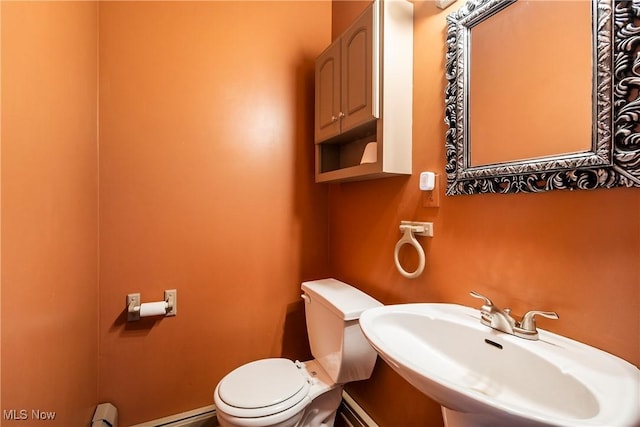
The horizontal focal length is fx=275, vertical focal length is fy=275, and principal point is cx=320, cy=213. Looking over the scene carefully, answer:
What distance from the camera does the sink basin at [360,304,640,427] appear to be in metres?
0.50

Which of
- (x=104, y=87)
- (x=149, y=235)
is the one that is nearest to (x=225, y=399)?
(x=149, y=235)

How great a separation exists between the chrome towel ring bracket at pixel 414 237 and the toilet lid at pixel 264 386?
0.69 metres

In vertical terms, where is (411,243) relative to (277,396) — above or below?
above

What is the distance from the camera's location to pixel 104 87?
50.9 inches

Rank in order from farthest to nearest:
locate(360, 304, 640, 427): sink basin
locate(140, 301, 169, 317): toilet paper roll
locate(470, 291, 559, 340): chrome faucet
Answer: locate(140, 301, 169, 317): toilet paper roll, locate(470, 291, 559, 340): chrome faucet, locate(360, 304, 640, 427): sink basin

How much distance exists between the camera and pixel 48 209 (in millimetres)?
801

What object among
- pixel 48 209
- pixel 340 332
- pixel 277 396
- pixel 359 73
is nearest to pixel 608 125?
pixel 359 73

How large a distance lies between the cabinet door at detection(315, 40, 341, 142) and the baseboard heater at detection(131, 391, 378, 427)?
148cm

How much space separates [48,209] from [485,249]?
135cm

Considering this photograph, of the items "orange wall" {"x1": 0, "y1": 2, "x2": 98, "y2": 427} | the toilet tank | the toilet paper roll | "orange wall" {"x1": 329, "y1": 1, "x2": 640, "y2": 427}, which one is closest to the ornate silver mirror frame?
"orange wall" {"x1": 329, "y1": 1, "x2": 640, "y2": 427}

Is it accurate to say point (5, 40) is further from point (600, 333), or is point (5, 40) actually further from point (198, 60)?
point (600, 333)

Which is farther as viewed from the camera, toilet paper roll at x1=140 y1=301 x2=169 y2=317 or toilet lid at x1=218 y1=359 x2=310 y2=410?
toilet paper roll at x1=140 y1=301 x2=169 y2=317

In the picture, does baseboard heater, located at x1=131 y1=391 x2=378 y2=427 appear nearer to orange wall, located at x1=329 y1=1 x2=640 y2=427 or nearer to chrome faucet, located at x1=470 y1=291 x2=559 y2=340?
orange wall, located at x1=329 y1=1 x2=640 y2=427

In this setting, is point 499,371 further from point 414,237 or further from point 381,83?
point 381,83
